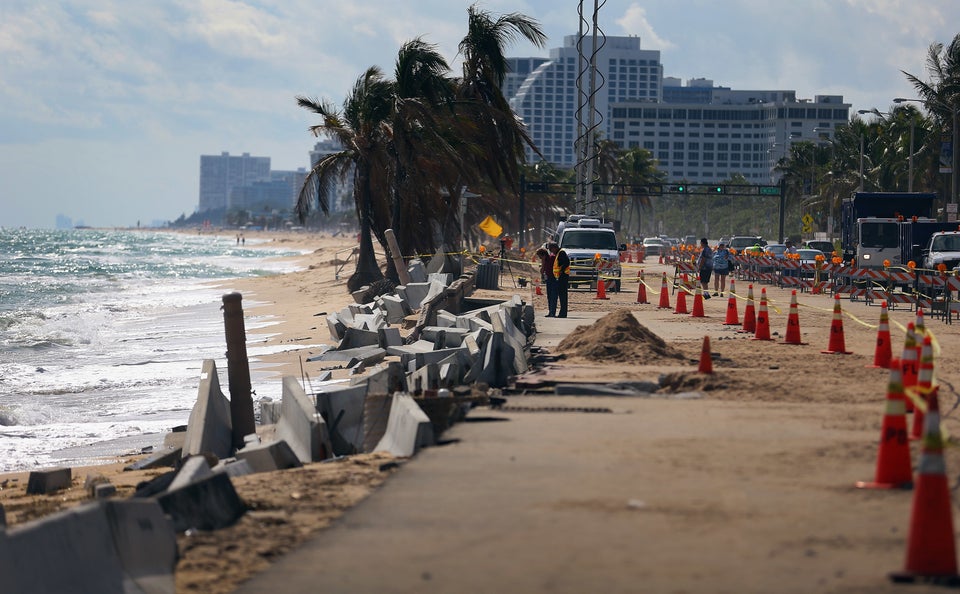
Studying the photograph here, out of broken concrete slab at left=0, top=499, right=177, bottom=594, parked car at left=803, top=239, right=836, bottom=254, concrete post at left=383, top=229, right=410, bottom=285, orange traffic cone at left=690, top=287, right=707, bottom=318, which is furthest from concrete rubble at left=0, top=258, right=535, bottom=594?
parked car at left=803, top=239, right=836, bottom=254

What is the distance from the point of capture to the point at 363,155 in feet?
134

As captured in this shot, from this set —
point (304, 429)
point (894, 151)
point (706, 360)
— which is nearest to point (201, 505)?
point (304, 429)

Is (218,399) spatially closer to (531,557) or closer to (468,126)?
(531,557)

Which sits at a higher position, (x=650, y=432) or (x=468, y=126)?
(x=468, y=126)

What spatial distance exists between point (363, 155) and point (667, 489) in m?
33.6

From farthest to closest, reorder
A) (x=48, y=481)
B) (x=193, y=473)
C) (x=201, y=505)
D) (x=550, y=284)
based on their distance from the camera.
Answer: (x=550, y=284), (x=48, y=481), (x=193, y=473), (x=201, y=505)

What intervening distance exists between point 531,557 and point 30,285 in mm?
67433

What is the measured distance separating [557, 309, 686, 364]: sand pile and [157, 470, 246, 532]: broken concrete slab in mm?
9096

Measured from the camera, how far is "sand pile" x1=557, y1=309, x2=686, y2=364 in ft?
54.5

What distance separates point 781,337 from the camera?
2053cm

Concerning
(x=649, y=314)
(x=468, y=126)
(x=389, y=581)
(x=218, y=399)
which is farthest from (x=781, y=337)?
(x=468, y=126)

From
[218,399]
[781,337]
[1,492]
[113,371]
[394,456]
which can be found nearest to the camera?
[394,456]

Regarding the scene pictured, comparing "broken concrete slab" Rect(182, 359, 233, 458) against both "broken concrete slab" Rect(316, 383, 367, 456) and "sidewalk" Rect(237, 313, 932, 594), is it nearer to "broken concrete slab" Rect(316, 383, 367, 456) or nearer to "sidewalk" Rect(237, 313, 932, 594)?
"broken concrete slab" Rect(316, 383, 367, 456)

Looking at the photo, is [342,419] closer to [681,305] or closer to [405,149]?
[681,305]
